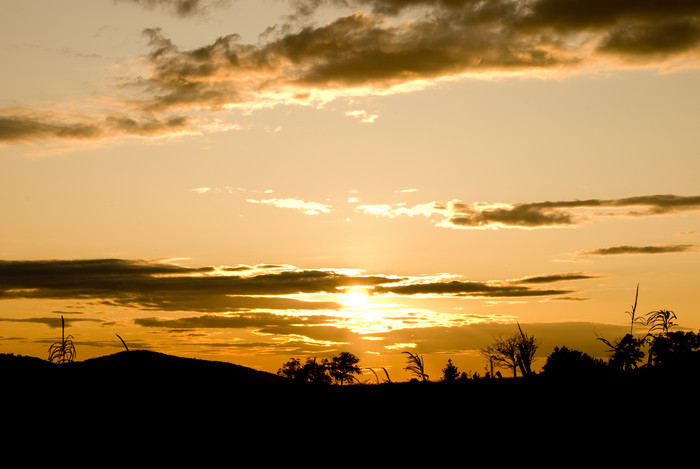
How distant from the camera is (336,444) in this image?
1923 centimetres

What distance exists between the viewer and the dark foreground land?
66.3ft

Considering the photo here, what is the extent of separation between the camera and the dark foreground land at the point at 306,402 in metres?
20.2

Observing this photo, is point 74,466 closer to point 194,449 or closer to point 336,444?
point 194,449

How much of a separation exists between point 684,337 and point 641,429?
47402 millimetres

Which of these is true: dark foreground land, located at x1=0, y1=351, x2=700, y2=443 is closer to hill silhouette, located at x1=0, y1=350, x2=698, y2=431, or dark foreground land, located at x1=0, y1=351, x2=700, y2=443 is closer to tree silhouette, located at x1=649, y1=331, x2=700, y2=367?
hill silhouette, located at x1=0, y1=350, x2=698, y2=431

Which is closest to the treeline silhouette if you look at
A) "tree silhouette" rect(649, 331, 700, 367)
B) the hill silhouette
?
the hill silhouette

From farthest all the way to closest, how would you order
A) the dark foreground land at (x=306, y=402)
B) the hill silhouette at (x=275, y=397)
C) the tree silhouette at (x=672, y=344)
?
the tree silhouette at (x=672, y=344), the hill silhouette at (x=275, y=397), the dark foreground land at (x=306, y=402)

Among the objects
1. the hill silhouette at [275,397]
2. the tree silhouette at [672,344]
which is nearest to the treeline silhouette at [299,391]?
the hill silhouette at [275,397]

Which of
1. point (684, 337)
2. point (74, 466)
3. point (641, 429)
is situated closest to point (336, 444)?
point (74, 466)

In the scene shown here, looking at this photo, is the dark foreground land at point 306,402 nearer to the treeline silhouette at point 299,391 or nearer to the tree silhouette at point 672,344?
A: the treeline silhouette at point 299,391

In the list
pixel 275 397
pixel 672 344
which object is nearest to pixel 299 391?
pixel 275 397

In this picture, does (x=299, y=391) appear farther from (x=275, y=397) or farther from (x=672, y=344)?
(x=672, y=344)

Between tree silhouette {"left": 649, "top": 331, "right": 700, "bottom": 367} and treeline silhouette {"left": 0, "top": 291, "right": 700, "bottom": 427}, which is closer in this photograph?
treeline silhouette {"left": 0, "top": 291, "right": 700, "bottom": 427}

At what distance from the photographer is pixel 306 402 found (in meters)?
23.2
